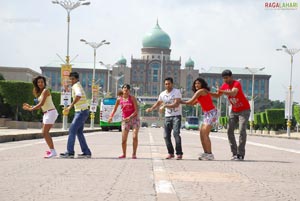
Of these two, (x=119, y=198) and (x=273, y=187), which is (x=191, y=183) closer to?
(x=273, y=187)

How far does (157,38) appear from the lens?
176 m

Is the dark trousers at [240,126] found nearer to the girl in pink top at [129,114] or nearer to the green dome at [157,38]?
the girl in pink top at [129,114]

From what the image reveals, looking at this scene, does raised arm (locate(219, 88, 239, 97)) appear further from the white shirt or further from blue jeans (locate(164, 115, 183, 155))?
blue jeans (locate(164, 115, 183, 155))

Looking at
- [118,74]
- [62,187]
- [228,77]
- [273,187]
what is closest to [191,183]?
[273,187]

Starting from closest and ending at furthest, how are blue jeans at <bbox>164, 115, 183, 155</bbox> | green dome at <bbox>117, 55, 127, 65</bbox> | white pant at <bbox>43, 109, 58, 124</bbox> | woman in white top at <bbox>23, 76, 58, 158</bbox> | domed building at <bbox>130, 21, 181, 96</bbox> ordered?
woman in white top at <bbox>23, 76, 58, 158</bbox> → white pant at <bbox>43, 109, 58, 124</bbox> → blue jeans at <bbox>164, 115, 183, 155</bbox> → domed building at <bbox>130, 21, 181, 96</bbox> → green dome at <bbox>117, 55, 127, 65</bbox>

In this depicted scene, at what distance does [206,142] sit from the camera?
14203 mm

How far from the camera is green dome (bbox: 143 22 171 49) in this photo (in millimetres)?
176500

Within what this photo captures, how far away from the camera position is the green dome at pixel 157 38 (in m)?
176

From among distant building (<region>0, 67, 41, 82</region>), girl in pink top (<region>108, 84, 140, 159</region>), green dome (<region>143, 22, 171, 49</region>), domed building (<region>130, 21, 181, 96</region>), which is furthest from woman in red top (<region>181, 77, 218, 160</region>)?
domed building (<region>130, 21, 181, 96</region>)

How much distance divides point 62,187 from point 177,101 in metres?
6.12

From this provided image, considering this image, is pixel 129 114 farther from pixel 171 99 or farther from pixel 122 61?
pixel 122 61

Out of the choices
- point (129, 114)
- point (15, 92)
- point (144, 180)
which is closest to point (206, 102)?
point (129, 114)

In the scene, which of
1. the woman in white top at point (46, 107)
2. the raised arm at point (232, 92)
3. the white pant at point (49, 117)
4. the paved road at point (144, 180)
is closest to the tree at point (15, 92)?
the woman in white top at point (46, 107)

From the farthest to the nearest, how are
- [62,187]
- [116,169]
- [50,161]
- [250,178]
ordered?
[50,161] < [116,169] < [250,178] < [62,187]
